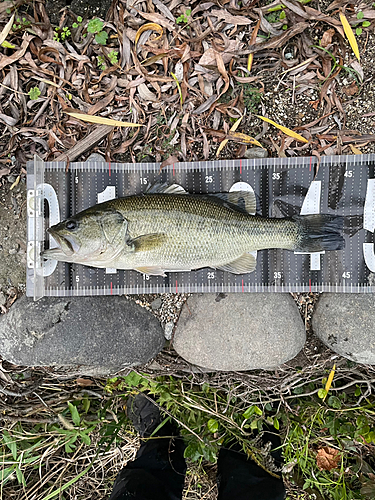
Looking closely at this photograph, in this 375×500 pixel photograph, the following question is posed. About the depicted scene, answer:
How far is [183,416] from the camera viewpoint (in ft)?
12.1

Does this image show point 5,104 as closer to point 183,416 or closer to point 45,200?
point 45,200

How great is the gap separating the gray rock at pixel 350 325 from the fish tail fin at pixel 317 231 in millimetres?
620

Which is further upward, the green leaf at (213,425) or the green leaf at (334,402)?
the green leaf at (334,402)

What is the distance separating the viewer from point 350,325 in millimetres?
3402

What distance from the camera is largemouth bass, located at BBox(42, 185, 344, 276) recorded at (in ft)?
9.73

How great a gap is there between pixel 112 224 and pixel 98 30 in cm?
201

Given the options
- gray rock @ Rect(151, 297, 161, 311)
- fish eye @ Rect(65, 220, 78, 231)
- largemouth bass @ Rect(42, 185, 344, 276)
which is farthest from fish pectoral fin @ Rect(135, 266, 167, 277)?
fish eye @ Rect(65, 220, 78, 231)

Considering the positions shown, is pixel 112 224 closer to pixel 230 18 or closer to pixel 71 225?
pixel 71 225

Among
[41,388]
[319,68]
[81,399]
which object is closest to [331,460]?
[81,399]

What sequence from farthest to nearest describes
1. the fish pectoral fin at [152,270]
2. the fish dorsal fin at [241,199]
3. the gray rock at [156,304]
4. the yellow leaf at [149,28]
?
the gray rock at [156,304], the yellow leaf at [149,28], the fish dorsal fin at [241,199], the fish pectoral fin at [152,270]

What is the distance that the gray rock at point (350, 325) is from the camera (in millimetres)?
3375

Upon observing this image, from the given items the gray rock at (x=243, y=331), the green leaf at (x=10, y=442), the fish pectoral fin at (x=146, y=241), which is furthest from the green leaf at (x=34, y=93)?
the green leaf at (x=10, y=442)

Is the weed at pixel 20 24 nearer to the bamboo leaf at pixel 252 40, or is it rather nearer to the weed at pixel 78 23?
the weed at pixel 78 23

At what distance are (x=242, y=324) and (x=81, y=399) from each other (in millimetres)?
2035
